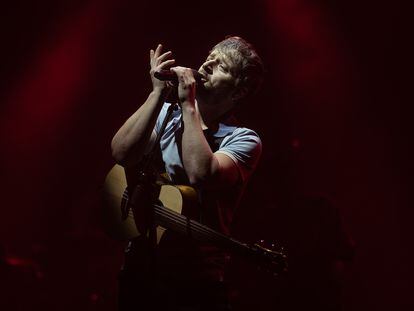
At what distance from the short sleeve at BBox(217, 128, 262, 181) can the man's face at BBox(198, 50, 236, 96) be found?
0.79ft

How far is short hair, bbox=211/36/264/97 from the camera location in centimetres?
242

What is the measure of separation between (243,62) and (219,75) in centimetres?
18

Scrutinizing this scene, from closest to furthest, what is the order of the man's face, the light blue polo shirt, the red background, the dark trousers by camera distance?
the dark trousers
the light blue polo shirt
the man's face
the red background

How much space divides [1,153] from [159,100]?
482 cm

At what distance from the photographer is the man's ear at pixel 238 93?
2438mm

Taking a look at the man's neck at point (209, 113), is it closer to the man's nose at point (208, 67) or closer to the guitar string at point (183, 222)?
the man's nose at point (208, 67)

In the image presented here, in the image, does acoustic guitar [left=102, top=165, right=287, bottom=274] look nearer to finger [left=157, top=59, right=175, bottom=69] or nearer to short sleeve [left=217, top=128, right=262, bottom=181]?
short sleeve [left=217, top=128, right=262, bottom=181]

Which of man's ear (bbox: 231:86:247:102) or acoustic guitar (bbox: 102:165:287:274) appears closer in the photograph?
acoustic guitar (bbox: 102:165:287:274)

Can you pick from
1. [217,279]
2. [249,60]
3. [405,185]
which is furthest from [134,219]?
[405,185]

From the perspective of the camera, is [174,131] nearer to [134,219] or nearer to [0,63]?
[134,219]

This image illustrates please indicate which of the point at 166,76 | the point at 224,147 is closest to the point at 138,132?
the point at 166,76

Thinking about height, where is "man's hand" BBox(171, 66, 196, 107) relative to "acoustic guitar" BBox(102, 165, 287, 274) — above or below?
above

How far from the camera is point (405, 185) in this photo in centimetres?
535

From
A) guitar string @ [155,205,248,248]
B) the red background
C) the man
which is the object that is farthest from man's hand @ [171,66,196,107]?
the red background
